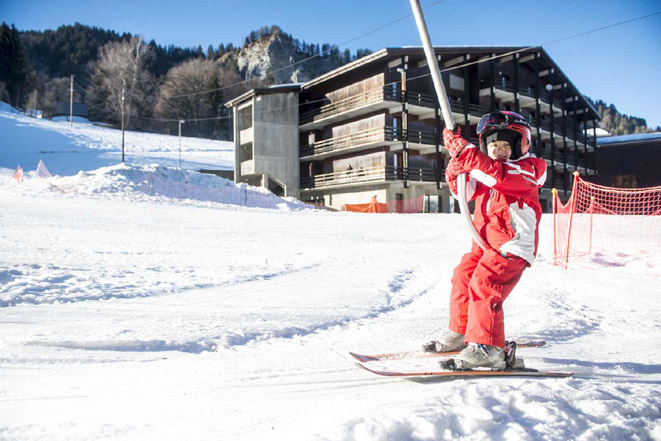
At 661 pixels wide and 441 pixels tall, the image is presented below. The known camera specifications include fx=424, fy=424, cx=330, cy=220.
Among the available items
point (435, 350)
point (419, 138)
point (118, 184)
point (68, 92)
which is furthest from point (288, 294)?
point (68, 92)

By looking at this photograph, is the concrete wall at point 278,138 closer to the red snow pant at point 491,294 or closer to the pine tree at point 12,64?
the red snow pant at point 491,294

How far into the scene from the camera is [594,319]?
4.18 meters

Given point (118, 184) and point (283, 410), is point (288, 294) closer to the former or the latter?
point (283, 410)

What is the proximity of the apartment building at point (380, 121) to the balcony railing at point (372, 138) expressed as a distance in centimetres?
7

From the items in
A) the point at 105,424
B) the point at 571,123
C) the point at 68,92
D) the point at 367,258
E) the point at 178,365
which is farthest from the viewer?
the point at 68,92

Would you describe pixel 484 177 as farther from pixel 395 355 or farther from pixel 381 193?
pixel 381 193

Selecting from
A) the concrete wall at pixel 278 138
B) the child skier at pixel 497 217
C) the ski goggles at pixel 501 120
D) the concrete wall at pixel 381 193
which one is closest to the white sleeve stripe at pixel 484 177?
the child skier at pixel 497 217

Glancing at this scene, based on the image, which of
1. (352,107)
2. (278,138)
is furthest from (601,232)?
(278,138)

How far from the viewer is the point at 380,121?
2578cm

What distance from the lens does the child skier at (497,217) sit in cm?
249

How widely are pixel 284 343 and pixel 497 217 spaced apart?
68.0 inches

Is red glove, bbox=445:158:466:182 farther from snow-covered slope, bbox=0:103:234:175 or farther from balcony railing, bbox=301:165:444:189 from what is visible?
snow-covered slope, bbox=0:103:234:175

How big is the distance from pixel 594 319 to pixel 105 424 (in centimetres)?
430

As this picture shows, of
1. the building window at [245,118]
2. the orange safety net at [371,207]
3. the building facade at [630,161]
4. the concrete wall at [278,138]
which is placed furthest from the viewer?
the building facade at [630,161]
